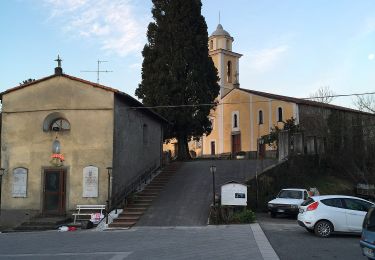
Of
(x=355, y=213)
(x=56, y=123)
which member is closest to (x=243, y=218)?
(x=355, y=213)

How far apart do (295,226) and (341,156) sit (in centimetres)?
1720

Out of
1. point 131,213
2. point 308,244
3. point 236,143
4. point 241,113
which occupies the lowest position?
point 308,244

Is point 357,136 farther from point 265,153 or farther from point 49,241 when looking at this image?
point 49,241

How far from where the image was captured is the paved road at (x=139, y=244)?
42.7ft

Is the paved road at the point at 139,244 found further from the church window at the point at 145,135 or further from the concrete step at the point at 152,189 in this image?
the church window at the point at 145,135

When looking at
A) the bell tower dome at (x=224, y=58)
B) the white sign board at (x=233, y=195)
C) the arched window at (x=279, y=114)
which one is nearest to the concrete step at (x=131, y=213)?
the white sign board at (x=233, y=195)

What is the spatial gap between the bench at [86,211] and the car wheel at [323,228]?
10.9 metres

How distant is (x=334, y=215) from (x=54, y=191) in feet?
46.7

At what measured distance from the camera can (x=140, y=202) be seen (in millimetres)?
24953

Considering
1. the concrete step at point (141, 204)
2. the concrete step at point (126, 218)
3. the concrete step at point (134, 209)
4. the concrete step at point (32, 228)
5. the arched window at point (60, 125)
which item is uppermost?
the arched window at point (60, 125)

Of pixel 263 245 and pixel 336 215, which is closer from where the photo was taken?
pixel 263 245

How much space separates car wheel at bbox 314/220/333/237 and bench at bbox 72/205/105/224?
1091 cm

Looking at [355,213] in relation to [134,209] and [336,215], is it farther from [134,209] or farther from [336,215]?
[134,209]

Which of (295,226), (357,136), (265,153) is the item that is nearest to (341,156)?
(357,136)
